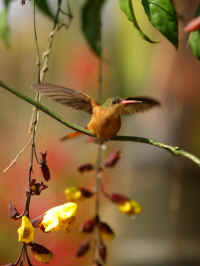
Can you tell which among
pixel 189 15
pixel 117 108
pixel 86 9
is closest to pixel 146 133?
pixel 189 15

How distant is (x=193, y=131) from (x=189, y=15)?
2.02 ft

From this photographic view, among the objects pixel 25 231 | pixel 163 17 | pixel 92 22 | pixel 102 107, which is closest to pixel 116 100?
pixel 102 107

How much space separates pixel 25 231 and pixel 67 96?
0.76 ft

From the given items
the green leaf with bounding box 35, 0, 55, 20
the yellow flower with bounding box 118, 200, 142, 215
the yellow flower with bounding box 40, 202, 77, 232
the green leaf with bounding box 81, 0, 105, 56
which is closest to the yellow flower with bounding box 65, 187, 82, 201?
the yellow flower with bounding box 118, 200, 142, 215

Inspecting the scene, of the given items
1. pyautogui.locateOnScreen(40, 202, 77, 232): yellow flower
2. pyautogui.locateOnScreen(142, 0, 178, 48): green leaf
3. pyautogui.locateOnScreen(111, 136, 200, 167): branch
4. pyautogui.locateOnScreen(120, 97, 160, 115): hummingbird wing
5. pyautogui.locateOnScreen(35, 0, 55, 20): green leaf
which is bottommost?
pyautogui.locateOnScreen(40, 202, 77, 232): yellow flower

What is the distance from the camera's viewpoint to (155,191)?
90.7 inches

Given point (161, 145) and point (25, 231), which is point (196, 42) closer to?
point (161, 145)

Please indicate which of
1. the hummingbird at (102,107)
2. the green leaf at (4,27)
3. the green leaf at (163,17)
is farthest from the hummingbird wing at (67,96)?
the green leaf at (4,27)

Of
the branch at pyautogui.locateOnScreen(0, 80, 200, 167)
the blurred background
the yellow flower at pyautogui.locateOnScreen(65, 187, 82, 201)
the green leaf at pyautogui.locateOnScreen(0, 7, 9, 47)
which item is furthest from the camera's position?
the blurred background

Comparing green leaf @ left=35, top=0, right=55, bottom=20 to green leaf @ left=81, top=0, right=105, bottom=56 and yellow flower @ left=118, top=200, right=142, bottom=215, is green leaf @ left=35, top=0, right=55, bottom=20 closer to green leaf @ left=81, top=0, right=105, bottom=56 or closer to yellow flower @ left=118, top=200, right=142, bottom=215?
green leaf @ left=81, top=0, right=105, bottom=56

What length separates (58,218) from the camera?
2.49ft

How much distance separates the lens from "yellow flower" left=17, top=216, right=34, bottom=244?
2.31 feet

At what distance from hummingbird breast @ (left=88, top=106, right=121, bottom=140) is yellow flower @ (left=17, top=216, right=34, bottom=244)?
0.64 ft

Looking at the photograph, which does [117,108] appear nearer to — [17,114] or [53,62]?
[17,114]
